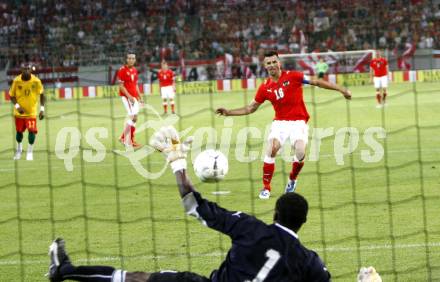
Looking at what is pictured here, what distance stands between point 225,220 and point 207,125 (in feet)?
60.9

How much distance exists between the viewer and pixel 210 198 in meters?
12.7

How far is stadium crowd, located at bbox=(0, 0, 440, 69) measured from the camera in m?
44.0

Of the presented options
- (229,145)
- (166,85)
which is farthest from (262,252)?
(166,85)

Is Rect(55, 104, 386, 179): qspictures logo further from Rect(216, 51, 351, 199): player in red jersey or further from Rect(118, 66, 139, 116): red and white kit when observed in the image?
Rect(216, 51, 351, 199): player in red jersey

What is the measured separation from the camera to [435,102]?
28281 mm

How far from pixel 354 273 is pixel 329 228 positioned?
2173mm

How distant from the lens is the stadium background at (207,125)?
376 inches

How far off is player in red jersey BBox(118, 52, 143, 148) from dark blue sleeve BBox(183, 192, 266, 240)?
13.7 meters

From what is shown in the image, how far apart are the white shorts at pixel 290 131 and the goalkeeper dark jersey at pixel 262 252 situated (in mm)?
7424

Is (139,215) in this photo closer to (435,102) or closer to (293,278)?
(293,278)

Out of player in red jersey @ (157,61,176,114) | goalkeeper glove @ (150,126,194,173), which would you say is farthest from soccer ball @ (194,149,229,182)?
player in red jersey @ (157,61,176,114)

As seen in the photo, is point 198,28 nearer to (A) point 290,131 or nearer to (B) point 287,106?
(B) point 287,106

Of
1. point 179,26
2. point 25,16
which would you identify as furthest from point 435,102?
point 25,16

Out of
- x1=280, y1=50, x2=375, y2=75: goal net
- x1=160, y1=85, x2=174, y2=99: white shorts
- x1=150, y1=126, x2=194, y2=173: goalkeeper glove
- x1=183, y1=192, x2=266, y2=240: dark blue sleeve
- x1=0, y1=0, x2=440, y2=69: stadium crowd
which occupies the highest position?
x1=0, y1=0, x2=440, y2=69: stadium crowd
